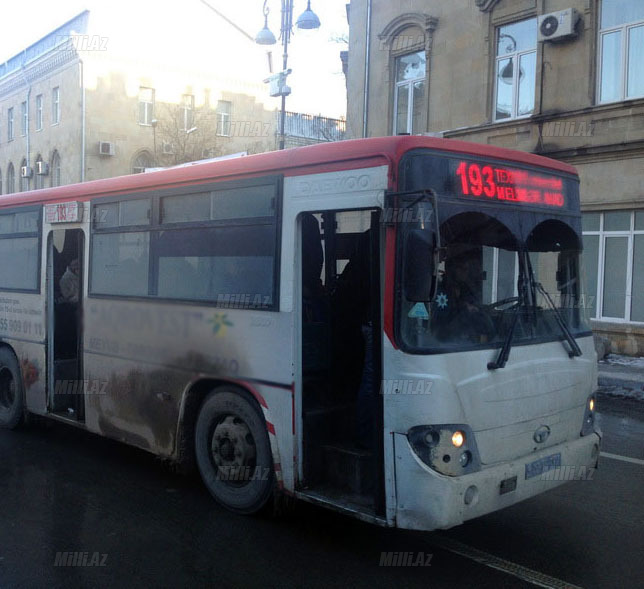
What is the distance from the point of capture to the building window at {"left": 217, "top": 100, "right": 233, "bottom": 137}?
39.5 meters

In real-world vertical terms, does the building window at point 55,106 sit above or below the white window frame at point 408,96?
above

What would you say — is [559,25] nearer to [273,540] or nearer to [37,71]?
[273,540]

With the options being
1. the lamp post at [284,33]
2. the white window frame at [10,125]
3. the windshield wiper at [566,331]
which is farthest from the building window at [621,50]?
A: the white window frame at [10,125]

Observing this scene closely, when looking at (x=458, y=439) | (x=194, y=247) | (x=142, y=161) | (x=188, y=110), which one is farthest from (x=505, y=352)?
Result: (x=188, y=110)

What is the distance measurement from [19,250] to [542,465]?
6126 millimetres

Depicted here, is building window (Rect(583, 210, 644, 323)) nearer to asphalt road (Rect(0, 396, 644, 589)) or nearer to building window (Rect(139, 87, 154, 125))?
asphalt road (Rect(0, 396, 644, 589))

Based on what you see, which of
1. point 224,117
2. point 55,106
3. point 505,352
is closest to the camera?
point 505,352

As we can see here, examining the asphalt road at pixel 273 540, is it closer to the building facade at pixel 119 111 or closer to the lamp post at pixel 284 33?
the lamp post at pixel 284 33

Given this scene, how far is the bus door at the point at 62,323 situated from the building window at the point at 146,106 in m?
30.6

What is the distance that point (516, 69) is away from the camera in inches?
682

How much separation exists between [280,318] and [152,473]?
2446mm

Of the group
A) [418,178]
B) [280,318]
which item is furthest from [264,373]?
[418,178]

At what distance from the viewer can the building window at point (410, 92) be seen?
19547 mm

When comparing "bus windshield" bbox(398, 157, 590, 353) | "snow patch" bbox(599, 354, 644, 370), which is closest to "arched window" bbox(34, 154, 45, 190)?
"snow patch" bbox(599, 354, 644, 370)
